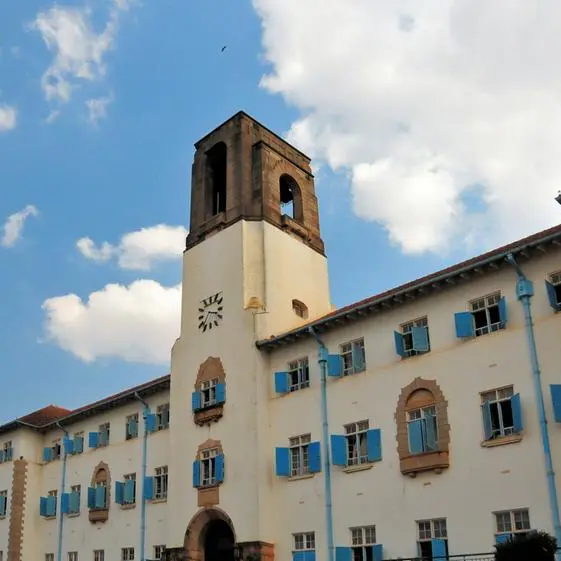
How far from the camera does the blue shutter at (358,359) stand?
31047 mm

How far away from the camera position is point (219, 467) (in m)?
33.6

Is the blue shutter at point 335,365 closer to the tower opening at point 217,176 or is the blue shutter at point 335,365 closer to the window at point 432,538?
the window at point 432,538

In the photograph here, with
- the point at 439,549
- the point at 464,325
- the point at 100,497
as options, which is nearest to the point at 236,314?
the point at 464,325

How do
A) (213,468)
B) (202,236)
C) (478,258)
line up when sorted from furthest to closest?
(202,236), (213,468), (478,258)

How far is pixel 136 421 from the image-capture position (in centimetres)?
4166

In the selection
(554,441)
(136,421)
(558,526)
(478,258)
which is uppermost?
(478,258)

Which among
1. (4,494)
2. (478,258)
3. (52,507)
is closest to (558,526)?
(478,258)

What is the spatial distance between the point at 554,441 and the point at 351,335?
10.1 metres

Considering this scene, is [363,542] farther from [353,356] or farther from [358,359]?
[353,356]

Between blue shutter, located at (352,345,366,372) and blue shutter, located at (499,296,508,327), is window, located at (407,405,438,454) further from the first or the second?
blue shutter, located at (499,296,508,327)

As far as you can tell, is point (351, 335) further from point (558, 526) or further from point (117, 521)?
point (117, 521)

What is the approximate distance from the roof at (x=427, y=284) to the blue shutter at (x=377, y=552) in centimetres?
911

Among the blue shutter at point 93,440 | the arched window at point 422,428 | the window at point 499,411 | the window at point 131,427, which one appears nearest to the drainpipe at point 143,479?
the window at point 131,427

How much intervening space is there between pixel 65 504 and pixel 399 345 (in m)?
24.8
